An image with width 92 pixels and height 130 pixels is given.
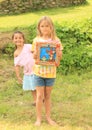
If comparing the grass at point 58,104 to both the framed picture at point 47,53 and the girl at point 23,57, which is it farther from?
the framed picture at point 47,53

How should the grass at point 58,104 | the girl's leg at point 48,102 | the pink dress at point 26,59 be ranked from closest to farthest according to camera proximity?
the girl's leg at point 48,102
the grass at point 58,104
the pink dress at point 26,59

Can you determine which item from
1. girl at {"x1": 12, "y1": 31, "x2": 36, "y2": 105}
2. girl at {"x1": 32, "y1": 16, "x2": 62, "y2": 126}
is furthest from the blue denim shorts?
girl at {"x1": 12, "y1": 31, "x2": 36, "y2": 105}

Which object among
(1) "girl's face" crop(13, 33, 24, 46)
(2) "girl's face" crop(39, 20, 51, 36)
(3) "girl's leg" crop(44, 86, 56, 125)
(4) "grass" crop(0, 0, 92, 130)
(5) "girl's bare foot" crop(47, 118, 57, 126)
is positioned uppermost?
(2) "girl's face" crop(39, 20, 51, 36)

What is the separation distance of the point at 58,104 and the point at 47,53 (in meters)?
1.67

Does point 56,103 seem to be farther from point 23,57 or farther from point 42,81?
point 42,81

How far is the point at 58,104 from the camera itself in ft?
22.9

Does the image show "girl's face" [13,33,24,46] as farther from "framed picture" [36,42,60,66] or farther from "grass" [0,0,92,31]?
"grass" [0,0,92,31]

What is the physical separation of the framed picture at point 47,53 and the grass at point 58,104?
0.85 metres

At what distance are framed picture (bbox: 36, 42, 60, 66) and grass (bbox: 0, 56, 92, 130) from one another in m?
Answer: 0.85

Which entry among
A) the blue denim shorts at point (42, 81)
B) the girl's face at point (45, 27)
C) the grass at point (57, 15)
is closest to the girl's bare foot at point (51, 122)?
the blue denim shorts at point (42, 81)

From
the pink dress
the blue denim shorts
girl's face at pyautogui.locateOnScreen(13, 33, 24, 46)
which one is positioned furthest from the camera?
the pink dress

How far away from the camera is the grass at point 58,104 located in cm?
586

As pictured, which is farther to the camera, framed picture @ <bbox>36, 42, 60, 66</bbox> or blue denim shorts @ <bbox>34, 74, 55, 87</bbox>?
blue denim shorts @ <bbox>34, 74, 55, 87</bbox>

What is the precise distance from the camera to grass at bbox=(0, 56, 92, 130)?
586cm
